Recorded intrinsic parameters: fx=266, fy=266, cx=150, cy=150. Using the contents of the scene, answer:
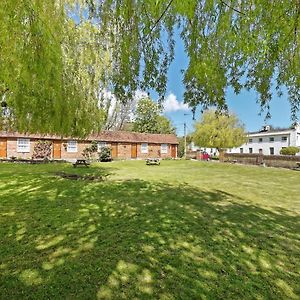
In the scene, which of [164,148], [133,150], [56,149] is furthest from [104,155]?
[164,148]

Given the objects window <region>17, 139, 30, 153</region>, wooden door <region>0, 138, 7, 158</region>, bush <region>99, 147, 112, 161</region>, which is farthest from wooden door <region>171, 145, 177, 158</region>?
wooden door <region>0, 138, 7, 158</region>

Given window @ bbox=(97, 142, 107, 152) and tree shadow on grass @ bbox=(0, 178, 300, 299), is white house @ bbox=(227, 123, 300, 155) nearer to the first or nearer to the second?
window @ bbox=(97, 142, 107, 152)

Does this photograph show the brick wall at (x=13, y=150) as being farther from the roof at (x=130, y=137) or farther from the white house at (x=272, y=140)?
the white house at (x=272, y=140)

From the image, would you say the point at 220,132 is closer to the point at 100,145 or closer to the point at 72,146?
the point at 100,145

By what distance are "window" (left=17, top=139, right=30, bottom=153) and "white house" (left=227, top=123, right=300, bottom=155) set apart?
3455 centimetres

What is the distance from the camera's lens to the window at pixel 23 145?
96.8 feet

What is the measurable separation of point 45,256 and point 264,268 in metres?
3.63

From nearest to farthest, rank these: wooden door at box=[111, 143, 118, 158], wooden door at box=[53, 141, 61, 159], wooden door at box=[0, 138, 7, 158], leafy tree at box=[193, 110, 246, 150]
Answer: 1. wooden door at box=[0, 138, 7, 158]
2. wooden door at box=[53, 141, 61, 159]
3. wooden door at box=[111, 143, 118, 158]
4. leafy tree at box=[193, 110, 246, 150]

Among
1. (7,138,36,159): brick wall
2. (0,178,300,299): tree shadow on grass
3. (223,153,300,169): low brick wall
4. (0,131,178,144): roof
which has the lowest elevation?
(0,178,300,299): tree shadow on grass

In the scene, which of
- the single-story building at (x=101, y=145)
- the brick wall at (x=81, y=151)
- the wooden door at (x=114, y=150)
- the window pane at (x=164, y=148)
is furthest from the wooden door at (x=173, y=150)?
the wooden door at (x=114, y=150)

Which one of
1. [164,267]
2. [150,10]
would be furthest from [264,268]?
[150,10]

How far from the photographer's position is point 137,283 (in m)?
3.70

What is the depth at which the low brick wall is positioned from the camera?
25609mm

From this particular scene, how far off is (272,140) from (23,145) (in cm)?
4068
